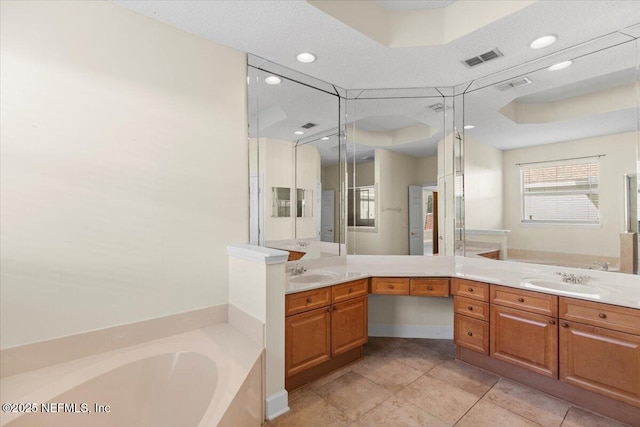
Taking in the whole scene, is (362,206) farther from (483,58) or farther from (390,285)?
(483,58)

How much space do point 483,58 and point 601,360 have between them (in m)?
2.28

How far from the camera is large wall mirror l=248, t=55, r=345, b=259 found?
2.45 metres

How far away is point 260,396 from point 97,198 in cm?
155

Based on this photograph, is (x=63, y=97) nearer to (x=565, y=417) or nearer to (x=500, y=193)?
(x=500, y=193)

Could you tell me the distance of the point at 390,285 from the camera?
2.69m

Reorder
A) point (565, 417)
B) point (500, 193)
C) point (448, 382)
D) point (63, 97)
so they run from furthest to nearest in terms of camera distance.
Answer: point (500, 193), point (448, 382), point (565, 417), point (63, 97)

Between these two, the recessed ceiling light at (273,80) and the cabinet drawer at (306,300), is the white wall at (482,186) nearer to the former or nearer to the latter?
the cabinet drawer at (306,300)

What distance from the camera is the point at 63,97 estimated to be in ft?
5.44

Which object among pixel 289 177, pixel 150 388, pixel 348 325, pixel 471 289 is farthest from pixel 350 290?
pixel 150 388

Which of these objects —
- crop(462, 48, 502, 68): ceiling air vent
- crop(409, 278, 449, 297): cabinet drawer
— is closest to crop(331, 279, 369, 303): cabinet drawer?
crop(409, 278, 449, 297): cabinet drawer

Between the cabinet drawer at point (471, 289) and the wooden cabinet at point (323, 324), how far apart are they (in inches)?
31.2

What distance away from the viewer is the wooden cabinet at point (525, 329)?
2082mm

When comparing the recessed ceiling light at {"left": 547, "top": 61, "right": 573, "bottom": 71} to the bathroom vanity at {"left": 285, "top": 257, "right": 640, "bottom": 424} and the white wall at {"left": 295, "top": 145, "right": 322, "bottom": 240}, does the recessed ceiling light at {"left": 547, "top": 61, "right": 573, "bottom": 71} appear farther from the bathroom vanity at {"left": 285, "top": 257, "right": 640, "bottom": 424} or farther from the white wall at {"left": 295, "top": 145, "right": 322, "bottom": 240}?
the white wall at {"left": 295, "top": 145, "right": 322, "bottom": 240}

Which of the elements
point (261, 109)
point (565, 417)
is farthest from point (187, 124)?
point (565, 417)
